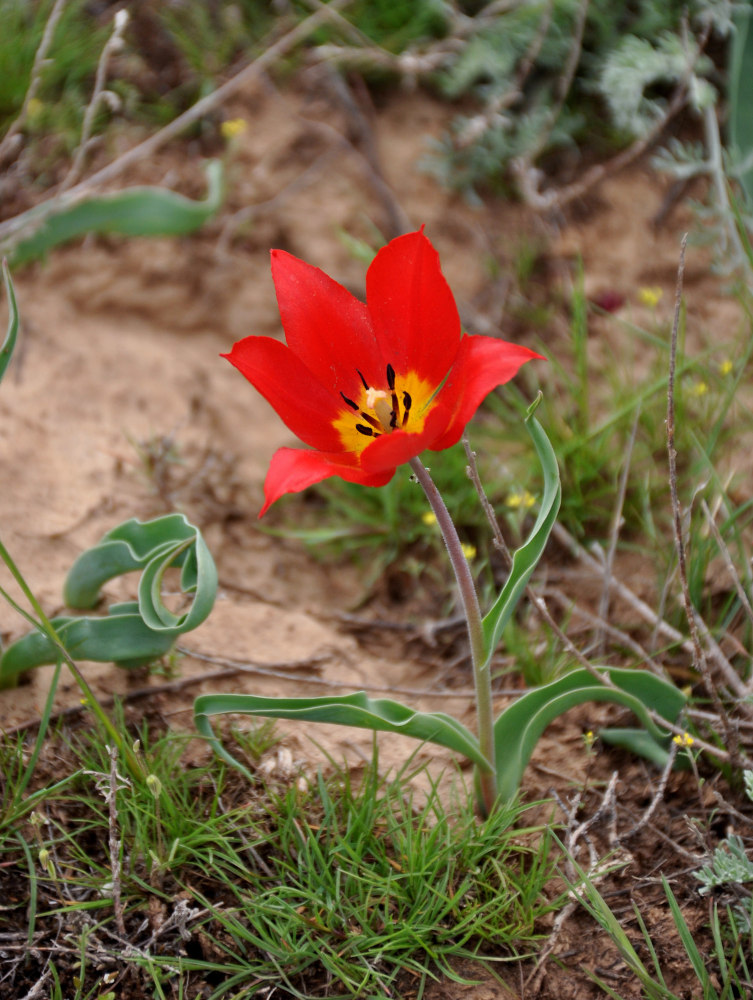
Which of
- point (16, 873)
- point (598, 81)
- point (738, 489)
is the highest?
point (598, 81)

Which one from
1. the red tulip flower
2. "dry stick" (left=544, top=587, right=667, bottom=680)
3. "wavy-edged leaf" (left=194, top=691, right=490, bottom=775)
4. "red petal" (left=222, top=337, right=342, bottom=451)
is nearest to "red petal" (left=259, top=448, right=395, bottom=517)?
the red tulip flower

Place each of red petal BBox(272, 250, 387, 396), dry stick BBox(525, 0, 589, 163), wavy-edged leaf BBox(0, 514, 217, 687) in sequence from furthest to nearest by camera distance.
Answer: dry stick BBox(525, 0, 589, 163), wavy-edged leaf BBox(0, 514, 217, 687), red petal BBox(272, 250, 387, 396)

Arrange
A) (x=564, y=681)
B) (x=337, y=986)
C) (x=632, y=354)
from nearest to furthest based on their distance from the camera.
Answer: (x=337, y=986), (x=564, y=681), (x=632, y=354)

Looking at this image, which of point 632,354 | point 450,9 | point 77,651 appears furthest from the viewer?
point 450,9

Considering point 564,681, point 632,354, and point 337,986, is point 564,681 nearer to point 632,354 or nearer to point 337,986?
point 337,986

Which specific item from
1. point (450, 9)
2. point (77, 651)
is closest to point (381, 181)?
point (450, 9)

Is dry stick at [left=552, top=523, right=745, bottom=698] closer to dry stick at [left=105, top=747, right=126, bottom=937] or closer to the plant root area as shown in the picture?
the plant root area

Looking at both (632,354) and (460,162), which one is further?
(460,162)

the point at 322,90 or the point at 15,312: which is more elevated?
the point at 322,90
